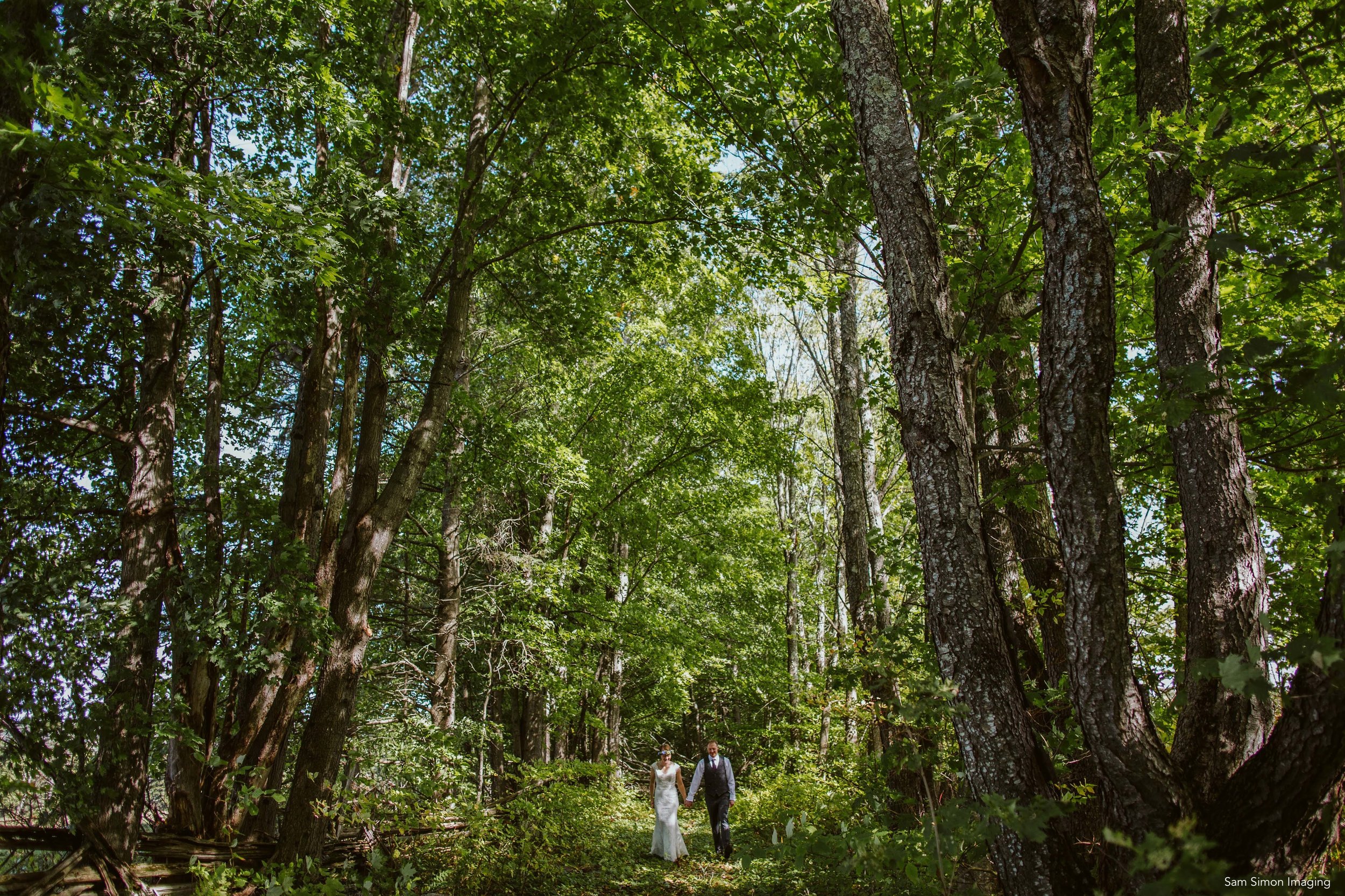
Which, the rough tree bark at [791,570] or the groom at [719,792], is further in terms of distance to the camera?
the rough tree bark at [791,570]

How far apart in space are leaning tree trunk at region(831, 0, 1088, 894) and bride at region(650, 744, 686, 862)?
771 cm

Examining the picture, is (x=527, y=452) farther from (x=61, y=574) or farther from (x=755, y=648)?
(x=755, y=648)

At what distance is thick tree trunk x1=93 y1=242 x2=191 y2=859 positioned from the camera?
4.77 meters

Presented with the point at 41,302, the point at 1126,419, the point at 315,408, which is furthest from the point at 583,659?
the point at 1126,419

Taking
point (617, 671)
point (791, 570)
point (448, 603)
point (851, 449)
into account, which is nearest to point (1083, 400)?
point (851, 449)

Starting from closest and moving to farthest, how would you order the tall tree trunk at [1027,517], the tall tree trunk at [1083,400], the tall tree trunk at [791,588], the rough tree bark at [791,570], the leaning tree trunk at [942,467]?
the tall tree trunk at [1083,400], the leaning tree trunk at [942,467], the tall tree trunk at [1027,517], the tall tree trunk at [791,588], the rough tree bark at [791,570]

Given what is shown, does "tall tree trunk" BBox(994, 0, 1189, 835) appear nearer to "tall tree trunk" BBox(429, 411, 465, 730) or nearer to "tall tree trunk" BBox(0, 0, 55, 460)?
"tall tree trunk" BBox(0, 0, 55, 460)

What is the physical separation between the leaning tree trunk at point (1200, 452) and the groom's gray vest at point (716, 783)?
7329mm

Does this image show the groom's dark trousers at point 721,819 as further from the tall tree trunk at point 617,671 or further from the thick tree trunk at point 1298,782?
the thick tree trunk at point 1298,782

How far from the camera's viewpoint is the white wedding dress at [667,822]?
9.38 metres

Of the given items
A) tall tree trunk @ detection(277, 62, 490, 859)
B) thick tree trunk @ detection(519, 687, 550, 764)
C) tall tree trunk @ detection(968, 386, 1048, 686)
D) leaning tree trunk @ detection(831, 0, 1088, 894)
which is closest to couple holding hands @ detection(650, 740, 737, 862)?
thick tree trunk @ detection(519, 687, 550, 764)

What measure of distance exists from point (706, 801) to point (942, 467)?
817 centimetres

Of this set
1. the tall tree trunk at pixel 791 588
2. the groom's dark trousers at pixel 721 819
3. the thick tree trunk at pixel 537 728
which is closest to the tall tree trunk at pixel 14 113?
the groom's dark trousers at pixel 721 819

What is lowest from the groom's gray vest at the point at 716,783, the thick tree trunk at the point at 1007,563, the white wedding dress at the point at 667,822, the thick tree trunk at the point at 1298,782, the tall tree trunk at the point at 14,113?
the white wedding dress at the point at 667,822
